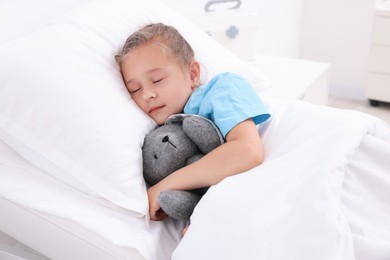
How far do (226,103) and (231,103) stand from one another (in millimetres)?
11

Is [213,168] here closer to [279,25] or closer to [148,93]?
[148,93]

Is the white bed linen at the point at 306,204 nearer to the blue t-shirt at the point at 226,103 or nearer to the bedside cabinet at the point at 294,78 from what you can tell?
the blue t-shirt at the point at 226,103

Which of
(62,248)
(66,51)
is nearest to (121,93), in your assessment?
(66,51)

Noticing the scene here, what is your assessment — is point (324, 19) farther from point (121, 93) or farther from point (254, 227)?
point (254, 227)

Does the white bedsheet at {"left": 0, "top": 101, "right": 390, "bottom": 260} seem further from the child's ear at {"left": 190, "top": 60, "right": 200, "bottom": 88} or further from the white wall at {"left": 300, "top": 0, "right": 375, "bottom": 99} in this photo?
the white wall at {"left": 300, "top": 0, "right": 375, "bottom": 99}

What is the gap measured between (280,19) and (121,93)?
1.70 meters

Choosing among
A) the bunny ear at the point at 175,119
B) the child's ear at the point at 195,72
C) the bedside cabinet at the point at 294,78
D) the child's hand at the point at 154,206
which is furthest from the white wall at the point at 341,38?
the child's hand at the point at 154,206

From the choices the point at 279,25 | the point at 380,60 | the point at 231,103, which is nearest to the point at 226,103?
the point at 231,103

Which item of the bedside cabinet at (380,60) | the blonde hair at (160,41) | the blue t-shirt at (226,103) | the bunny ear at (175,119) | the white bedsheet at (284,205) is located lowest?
the bedside cabinet at (380,60)

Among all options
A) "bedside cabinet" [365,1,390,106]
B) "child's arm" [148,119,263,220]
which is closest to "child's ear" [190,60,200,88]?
"child's arm" [148,119,263,220]

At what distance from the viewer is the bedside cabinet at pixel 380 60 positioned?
2465 millimetres

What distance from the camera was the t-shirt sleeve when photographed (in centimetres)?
101

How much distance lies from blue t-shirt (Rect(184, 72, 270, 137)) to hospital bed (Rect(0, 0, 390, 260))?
0.28 ft

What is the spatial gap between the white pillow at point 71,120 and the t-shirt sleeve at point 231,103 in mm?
165
